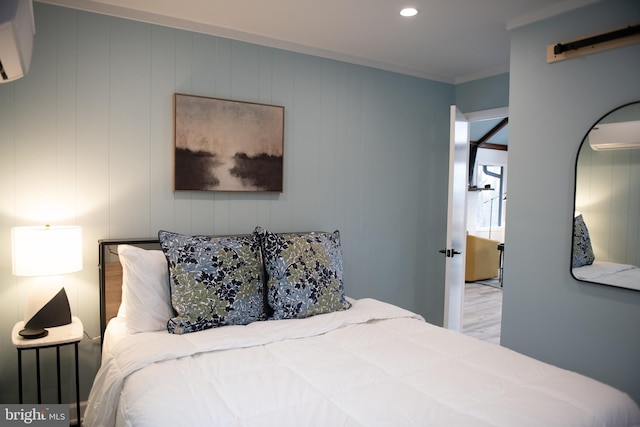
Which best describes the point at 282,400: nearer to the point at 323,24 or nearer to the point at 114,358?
the point at 114,358

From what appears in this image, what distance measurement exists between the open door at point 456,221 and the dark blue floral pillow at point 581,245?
964mm

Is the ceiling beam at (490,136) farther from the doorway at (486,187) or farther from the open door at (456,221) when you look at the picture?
the open door at (456,221)

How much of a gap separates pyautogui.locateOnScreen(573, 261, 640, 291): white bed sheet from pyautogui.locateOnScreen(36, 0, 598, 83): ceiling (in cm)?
143

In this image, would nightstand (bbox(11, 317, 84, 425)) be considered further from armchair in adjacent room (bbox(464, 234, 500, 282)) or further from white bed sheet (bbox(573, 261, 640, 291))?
armchair in adjacent room (bbox(464, 234, 500, 282))

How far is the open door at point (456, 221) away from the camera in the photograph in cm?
333

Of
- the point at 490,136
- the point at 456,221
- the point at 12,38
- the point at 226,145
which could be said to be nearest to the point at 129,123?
the point at 226,145

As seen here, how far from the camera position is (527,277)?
8.99 feet

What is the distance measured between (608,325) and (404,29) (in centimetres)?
212

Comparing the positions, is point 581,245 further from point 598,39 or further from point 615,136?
point 598,39

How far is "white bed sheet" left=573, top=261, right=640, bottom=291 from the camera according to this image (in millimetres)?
2287

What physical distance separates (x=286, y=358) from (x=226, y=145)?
155 centimetres

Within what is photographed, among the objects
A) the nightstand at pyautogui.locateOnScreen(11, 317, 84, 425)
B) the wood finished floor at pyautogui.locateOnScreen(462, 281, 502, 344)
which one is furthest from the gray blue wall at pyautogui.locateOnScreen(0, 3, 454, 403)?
the wood finished floor at pyautogui.locateOnScreen(462, 281, 502, 344)

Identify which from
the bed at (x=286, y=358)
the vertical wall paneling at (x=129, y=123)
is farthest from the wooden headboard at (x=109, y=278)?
the vertical wall paneling at (x=129, y=123)

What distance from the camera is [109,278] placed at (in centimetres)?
256
